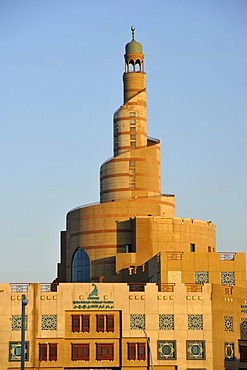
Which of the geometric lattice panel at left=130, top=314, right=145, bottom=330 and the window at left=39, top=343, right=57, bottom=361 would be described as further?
the geometric lattice panel at left=130, top=314, right=145, bottom=330

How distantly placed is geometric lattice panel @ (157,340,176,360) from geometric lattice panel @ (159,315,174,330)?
1.24 meters

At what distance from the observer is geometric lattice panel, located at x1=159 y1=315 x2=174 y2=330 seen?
9038 centimetres

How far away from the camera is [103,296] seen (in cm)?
9088

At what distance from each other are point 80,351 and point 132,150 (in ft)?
107

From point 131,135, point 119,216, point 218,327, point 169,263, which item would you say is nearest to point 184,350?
point 218,327

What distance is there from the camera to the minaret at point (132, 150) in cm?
11600

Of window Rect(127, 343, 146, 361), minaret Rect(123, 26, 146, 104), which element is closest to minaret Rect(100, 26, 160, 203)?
minaret Rect(123, 26, 146, 104)

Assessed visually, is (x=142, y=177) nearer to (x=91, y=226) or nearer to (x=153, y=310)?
(x=91, y=226)

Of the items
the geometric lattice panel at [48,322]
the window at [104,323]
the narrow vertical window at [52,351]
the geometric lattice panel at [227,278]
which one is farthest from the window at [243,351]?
the geometric lattice panel at [48,322]

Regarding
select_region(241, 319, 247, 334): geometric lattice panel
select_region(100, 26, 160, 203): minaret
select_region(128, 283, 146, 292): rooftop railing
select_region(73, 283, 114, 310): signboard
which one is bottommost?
select_region(241, 319, 247, 334): geometric lattice panel

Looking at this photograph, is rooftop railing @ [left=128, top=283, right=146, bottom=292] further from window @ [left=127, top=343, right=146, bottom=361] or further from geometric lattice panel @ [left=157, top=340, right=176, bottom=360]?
geometric lattice panel @ [left=157, top=340, right=176, bottom=360]

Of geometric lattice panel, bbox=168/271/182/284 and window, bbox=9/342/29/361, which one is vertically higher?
geometric lattice panel, bbox=168/271/182/284

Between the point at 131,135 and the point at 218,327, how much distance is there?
34.0m

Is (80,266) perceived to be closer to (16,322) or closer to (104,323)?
(104,323)
